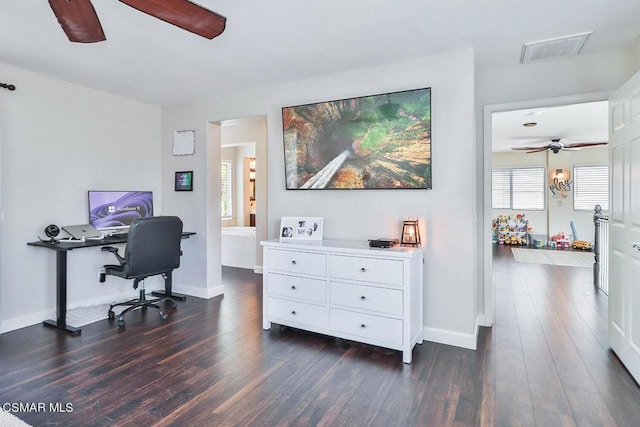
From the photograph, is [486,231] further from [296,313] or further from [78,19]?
[78,19]

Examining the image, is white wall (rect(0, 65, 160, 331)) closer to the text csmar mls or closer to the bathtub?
the text csmar mls

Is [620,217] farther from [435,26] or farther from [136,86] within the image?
[136,86]

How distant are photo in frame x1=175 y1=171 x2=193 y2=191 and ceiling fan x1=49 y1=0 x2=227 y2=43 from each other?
2582mm

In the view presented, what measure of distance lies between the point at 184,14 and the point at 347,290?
85.9 inches

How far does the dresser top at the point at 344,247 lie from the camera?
9.04 feet

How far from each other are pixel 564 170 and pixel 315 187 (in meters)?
8.18

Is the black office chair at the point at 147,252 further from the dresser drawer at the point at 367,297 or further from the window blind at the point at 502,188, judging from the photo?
the window blind at the point at 502,188

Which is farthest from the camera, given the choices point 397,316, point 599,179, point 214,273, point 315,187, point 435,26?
point 599,179

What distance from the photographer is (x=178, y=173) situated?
4.60 m

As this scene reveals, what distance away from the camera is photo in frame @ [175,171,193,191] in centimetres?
451

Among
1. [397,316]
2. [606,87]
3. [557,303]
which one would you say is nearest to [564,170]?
[557,303]

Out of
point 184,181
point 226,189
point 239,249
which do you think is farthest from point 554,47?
point 226,189

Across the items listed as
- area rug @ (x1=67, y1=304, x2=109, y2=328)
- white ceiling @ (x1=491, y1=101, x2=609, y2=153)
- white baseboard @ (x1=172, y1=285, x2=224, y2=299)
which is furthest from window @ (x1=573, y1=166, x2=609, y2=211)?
area rug @ (x1=67, y1=304, x2=109, y2=328)

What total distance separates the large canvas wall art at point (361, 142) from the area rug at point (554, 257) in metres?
5.10
